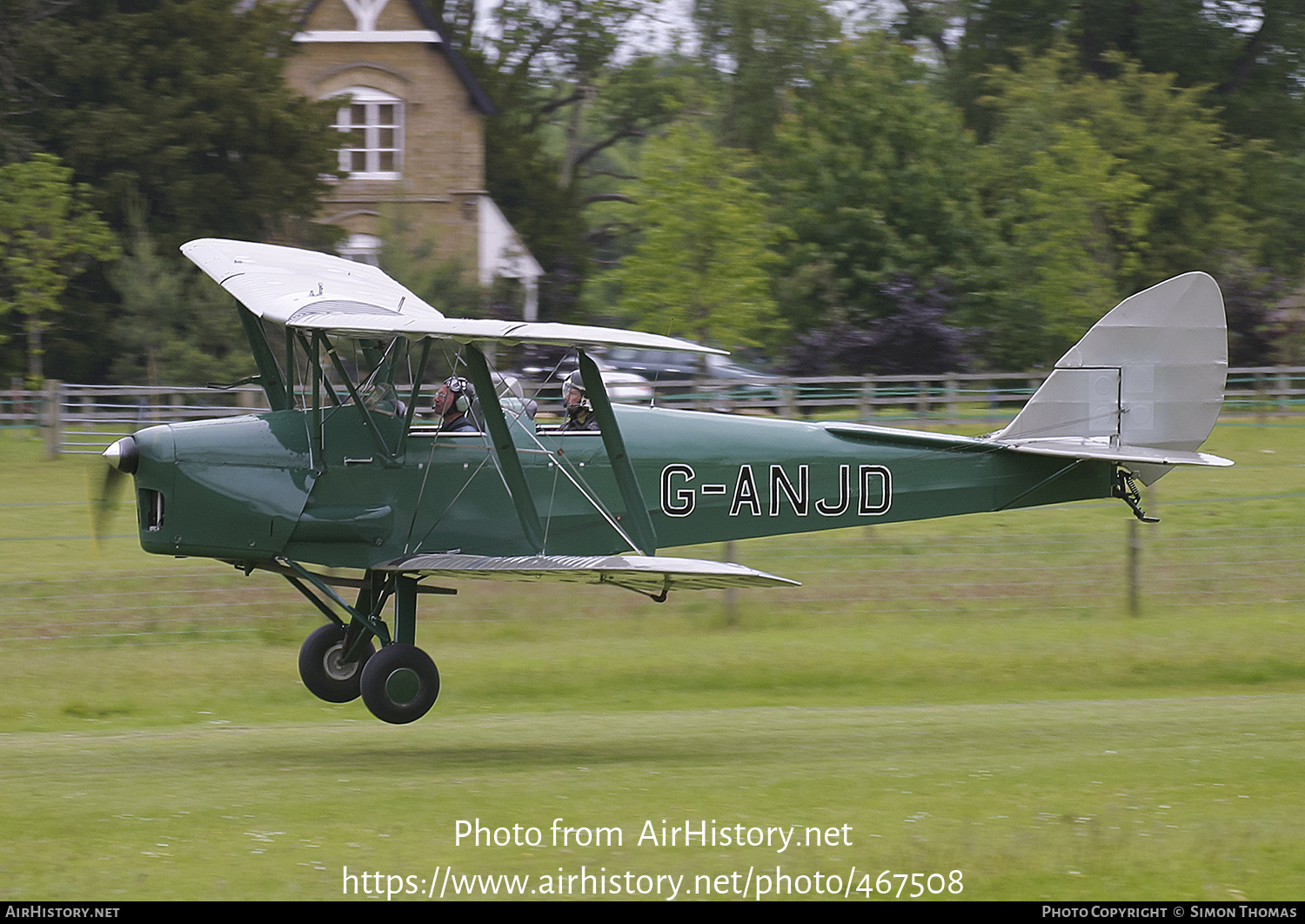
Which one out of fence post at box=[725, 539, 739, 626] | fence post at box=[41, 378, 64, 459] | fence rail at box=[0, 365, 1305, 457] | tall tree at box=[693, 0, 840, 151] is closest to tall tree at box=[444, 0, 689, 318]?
tall tree at box=[693, 0, 840, 151]

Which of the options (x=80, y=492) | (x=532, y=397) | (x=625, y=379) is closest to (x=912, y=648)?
(x=532, y=397)

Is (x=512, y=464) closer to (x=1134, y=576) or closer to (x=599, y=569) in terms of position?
(x=599, y=569)

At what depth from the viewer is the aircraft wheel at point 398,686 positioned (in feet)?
34.8

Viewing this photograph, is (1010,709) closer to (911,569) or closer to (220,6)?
(911,569)

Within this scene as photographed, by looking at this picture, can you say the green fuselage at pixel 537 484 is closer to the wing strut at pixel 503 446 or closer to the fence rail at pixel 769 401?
the wing strut at pixel 503 446

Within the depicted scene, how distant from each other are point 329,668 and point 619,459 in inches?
112

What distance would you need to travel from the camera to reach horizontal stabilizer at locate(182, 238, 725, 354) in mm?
9781

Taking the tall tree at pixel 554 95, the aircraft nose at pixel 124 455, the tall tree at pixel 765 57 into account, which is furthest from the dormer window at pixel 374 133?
the aircraft nose at pixel 124 455

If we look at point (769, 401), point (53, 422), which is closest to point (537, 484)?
point (769, 401)

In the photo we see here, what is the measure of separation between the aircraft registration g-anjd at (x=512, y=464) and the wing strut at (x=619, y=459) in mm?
20

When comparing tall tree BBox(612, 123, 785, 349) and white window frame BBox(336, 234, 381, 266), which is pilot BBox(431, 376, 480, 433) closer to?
tall tree BBox(612, 123, 785, 349)

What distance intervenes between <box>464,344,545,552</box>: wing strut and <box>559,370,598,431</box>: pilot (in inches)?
20.8

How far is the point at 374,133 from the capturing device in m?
39.2

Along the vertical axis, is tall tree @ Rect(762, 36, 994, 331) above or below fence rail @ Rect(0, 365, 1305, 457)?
above
